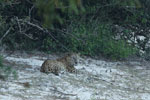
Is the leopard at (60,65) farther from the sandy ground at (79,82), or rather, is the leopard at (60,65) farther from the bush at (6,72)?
the bush at (6,72)

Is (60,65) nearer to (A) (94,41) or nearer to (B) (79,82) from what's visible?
(B) (79,82)

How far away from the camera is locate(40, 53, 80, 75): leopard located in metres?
8.85

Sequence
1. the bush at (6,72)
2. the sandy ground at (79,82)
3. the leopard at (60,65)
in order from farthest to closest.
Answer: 1. the leopard at (60,65)
2. the bush at (6,72)
3. the sandy ground at (79,82)

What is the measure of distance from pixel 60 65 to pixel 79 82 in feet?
2.14

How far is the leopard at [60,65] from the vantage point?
8852 millimetres

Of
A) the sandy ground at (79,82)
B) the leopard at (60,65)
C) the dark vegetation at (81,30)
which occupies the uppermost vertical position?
the dark vegetation at (81,30)

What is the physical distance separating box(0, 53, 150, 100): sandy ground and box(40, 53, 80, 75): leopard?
0.13m

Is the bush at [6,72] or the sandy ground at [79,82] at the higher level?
the bush at [6,72]

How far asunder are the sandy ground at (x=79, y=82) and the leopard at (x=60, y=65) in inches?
5.3

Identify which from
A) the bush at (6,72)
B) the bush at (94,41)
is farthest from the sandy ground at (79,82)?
the bush at (94,41)

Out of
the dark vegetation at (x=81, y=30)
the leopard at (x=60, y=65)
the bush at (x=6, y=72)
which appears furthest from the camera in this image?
the dark vegetation at (x=81, y=30)

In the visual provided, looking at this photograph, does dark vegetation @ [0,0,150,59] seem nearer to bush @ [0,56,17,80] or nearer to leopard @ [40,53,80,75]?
leopard @ [40,53,80,75]

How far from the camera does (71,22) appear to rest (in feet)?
37.6

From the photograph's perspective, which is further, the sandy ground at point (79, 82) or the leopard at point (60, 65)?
the leopard at point (60, 65)
